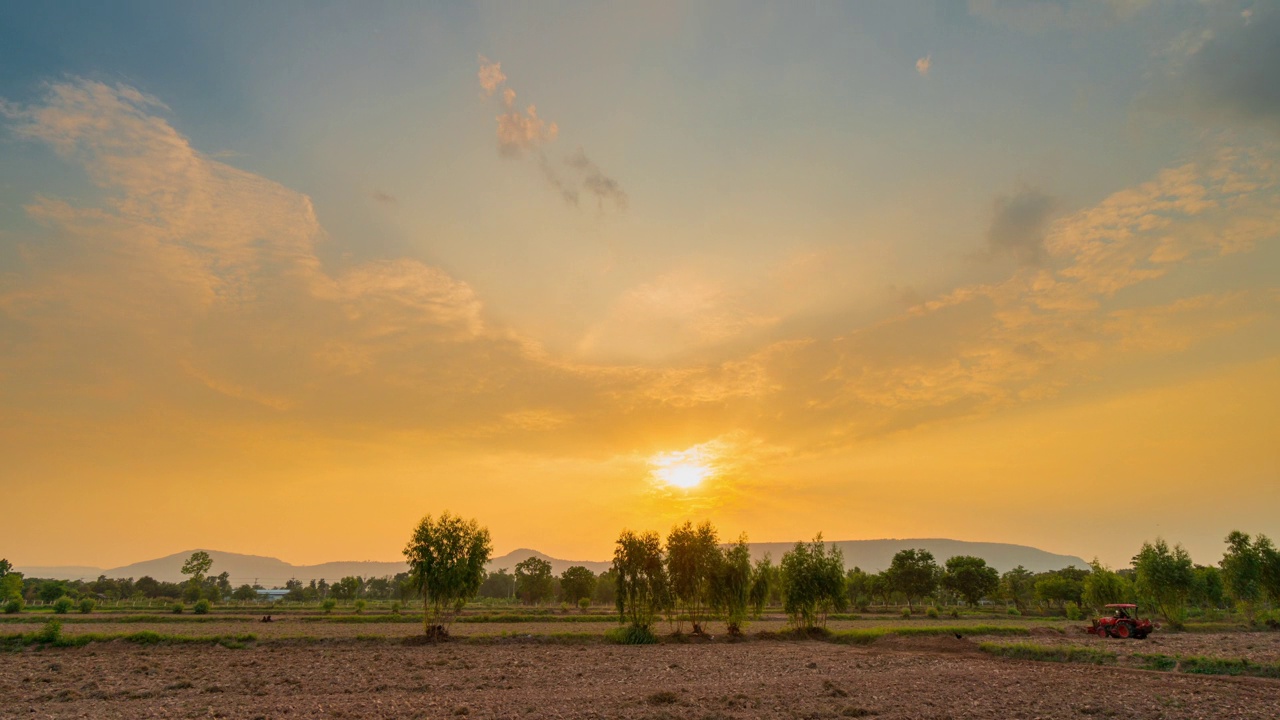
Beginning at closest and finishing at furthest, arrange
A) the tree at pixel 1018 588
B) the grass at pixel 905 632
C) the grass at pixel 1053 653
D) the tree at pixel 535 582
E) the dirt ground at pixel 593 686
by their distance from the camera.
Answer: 1. the dirt ground at pixel 593 686
2. the grass at pixel 1053 653
3. the grass at pixel 905 632
4. the tree at pixel 1018 588
5. the tree at pixel 535 582

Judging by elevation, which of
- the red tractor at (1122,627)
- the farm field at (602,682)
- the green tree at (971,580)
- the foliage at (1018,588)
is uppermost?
the farm field at (602,682)

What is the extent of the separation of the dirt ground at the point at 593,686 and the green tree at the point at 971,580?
84.0m

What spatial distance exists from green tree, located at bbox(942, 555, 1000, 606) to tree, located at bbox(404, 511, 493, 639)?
312ft

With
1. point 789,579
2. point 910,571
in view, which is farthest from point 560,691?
point 910,571

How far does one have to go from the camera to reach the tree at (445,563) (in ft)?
159

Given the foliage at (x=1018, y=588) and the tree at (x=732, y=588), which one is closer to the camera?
the tree at (x=732, y=588)

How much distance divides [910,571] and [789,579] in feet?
231

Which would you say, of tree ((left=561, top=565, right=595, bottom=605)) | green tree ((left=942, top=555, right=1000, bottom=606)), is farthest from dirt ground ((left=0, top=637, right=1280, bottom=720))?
tree ((left=561, top=565, right=595, bottom=605))

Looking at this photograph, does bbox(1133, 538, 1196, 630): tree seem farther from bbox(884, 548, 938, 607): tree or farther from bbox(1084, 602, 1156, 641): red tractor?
bbox(884, 548, 938, 607): tree

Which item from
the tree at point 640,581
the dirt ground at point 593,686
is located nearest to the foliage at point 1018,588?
the tree at point 640,581

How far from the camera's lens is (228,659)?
107 feet

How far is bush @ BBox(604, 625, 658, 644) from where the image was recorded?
Answer: 45938mm

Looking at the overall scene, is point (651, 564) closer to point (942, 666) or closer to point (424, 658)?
point (424, 658)

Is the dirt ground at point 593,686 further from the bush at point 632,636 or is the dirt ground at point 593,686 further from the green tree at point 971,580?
the green tree at point 971,580
